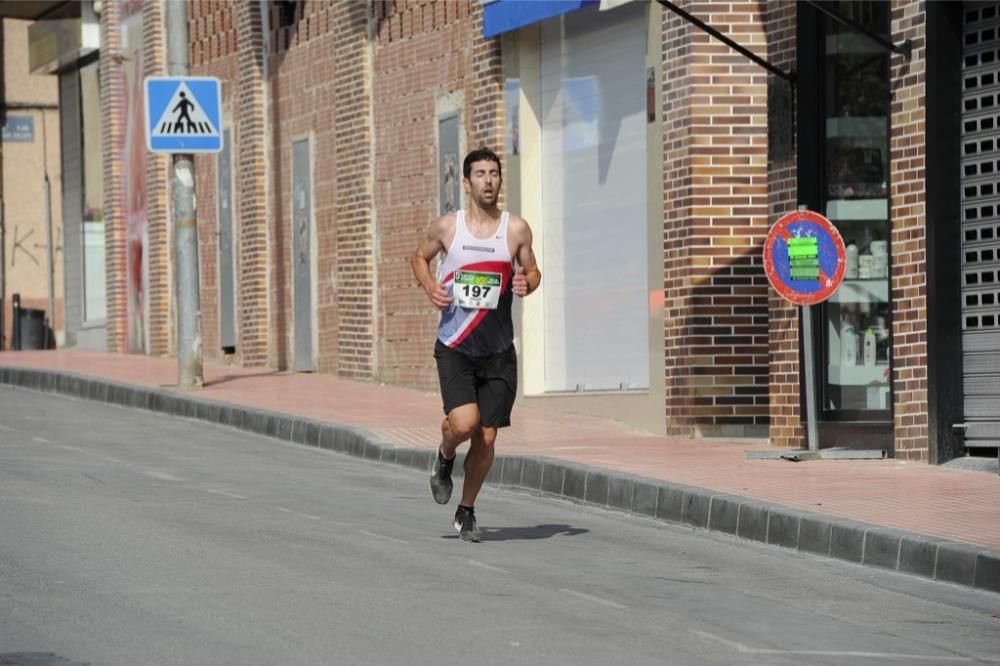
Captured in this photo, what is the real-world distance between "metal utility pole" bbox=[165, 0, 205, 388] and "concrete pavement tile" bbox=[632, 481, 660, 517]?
9.78 metres

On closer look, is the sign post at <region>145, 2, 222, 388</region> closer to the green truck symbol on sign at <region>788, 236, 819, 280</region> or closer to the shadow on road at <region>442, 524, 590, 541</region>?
the green truck symbol on sign at <region>788, 236, 819, 280</region>

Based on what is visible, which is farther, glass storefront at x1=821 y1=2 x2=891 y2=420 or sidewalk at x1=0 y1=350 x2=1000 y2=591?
glass storefront at x1=821 y1=2 x2=891 y2=420

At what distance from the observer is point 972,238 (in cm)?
1453

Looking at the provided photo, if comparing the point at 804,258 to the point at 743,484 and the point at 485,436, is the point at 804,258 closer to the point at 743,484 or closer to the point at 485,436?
the point at 743,484

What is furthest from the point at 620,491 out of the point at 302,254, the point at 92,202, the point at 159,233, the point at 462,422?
the point at 92,202

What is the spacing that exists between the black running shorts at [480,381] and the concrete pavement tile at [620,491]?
240 centimetres

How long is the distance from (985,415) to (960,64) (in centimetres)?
245

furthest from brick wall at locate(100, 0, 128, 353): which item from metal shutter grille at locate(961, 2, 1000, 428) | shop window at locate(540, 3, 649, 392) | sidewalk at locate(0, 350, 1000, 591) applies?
metal shutter grille at locate(961, 2, 1000, 428)

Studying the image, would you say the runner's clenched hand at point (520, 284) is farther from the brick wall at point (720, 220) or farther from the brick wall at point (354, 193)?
the brick wall at point (354, 193)

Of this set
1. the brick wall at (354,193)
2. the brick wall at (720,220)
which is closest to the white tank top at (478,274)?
the brick wall at (720,220)

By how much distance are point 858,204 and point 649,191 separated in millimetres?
2675

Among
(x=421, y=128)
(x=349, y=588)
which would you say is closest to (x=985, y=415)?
(x=349, y=588)

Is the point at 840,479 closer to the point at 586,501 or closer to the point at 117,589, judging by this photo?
the point at 586,501

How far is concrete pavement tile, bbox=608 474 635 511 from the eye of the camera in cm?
1317
